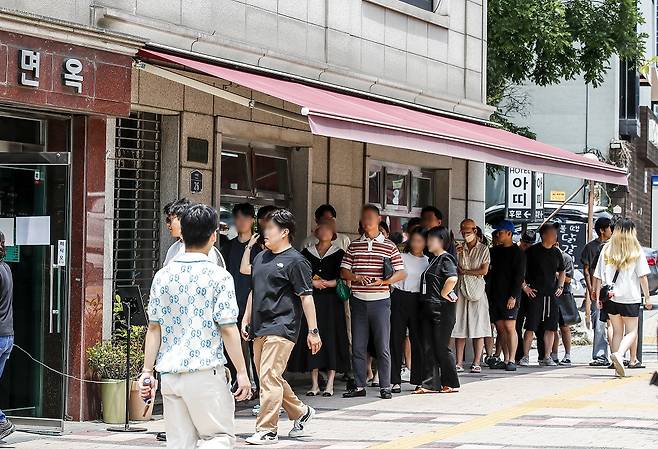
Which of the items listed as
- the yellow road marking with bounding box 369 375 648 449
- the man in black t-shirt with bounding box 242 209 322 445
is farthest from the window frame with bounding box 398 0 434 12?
the man in black t-shirt with bounding box 242 209 322 445

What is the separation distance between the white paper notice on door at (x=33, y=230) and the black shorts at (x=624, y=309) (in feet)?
23.7

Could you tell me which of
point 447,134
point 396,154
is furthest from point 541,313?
point 447,134

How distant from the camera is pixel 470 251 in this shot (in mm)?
15500

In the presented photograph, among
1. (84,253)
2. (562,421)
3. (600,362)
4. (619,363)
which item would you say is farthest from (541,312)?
(84,253)

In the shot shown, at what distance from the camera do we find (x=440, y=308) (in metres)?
13.5

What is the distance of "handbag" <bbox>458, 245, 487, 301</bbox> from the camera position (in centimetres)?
1551

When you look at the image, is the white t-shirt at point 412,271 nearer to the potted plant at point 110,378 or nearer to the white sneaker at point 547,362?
the potted plant at point 110,378

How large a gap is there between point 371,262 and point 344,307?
92 centimetres

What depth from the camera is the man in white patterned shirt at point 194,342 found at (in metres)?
6.61

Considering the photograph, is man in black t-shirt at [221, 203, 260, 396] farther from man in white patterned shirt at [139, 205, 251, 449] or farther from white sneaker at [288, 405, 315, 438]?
man in white patterned shirt at [139, 205, 251, 449]

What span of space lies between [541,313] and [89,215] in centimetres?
744

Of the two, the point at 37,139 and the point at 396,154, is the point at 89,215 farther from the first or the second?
the point at 396,154

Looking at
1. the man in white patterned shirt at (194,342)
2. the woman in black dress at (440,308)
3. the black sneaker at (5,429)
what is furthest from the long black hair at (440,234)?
the man in white patterned shirt at (194,342)

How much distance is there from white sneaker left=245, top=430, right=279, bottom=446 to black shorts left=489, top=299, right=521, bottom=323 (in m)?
6.65
